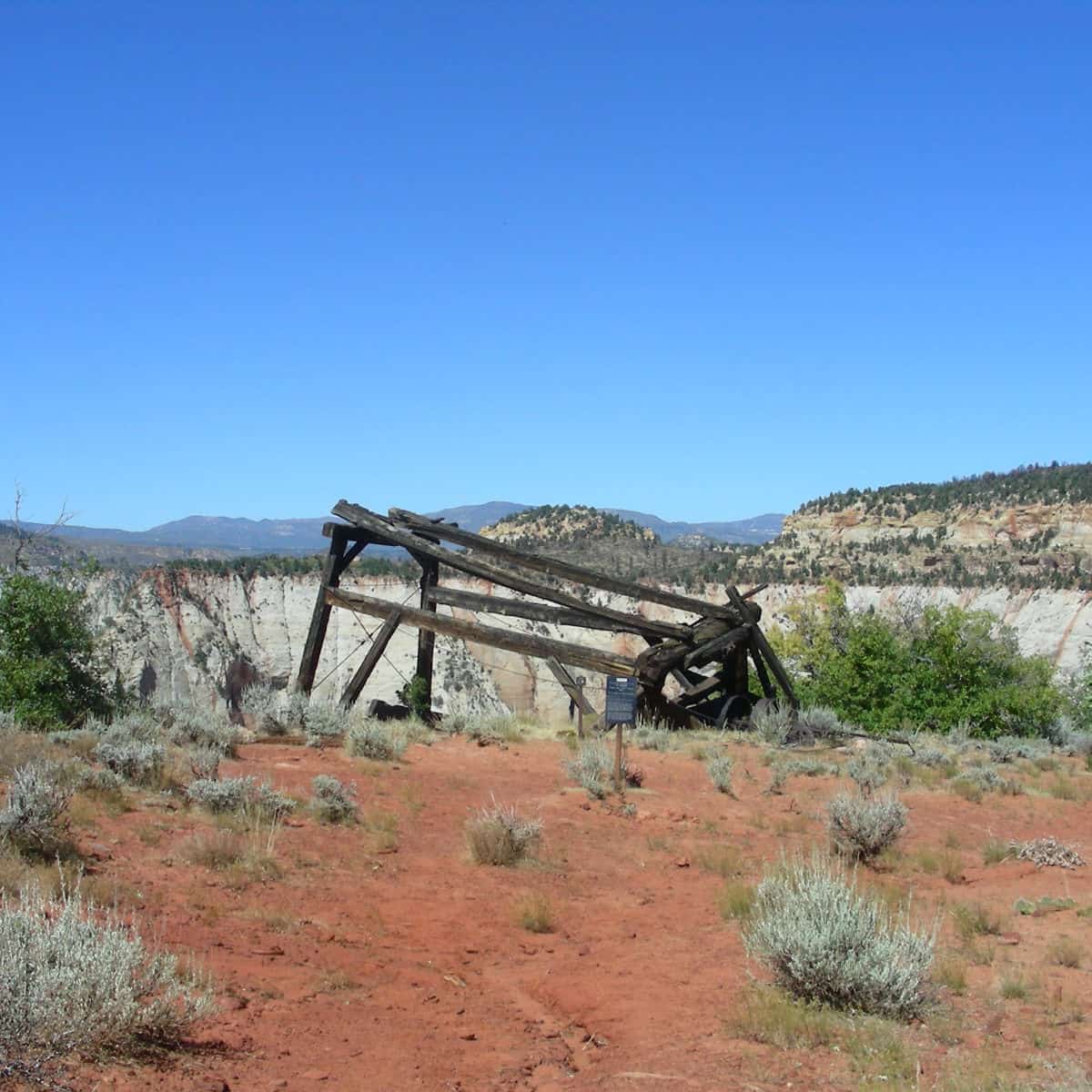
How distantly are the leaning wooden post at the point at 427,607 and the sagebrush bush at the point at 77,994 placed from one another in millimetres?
10453

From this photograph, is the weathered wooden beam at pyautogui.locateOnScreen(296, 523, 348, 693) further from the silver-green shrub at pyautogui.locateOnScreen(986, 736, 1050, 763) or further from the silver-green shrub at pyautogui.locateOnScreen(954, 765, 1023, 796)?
the silver-green shrub at pyautogui.locateOnScreen(986, 736, 1050, 763)

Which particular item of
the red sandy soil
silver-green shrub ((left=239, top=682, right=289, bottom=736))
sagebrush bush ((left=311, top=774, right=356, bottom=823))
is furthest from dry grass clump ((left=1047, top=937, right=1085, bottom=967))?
silver-green shrub ((left=239, top=682, right=289, bottom=736))

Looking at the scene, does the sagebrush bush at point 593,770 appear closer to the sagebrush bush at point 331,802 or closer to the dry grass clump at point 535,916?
the sagebrush bush at point 331,802

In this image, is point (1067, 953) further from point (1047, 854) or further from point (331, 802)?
point (331, 802)

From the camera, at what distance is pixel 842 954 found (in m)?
5.73

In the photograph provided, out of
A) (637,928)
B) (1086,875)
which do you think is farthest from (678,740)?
(637,928)

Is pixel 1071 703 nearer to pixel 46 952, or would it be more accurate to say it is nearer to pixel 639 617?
pixel 639 617

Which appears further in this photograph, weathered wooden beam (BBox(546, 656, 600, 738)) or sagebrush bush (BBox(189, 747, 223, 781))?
weathered wooden beam (BBox(546, 656, 600, 738))

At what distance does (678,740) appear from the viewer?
15180 millimetres

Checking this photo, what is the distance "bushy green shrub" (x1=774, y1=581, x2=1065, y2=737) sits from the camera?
20.2 metres

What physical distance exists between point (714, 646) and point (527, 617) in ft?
9.25

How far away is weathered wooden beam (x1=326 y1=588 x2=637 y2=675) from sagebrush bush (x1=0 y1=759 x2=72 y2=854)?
7437mm

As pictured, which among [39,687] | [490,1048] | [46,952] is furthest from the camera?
[39,687]

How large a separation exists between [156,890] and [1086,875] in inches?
304
